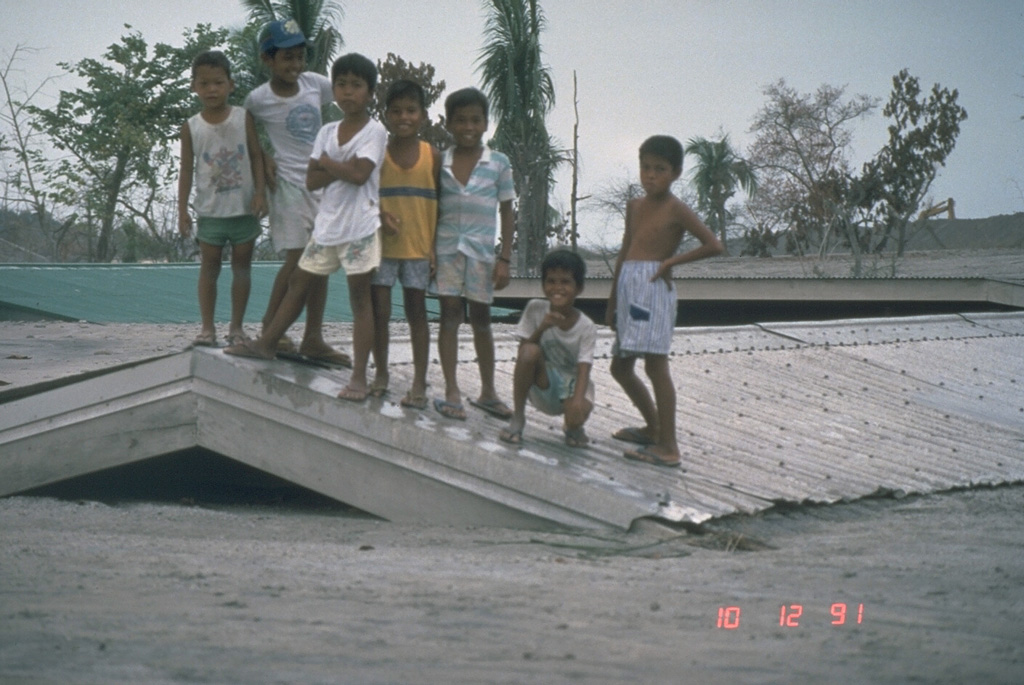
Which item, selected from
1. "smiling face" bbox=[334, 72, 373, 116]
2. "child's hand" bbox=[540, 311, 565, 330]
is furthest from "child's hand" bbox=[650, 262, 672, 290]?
"smiling face" bbox=[334, 72, 373, 116]

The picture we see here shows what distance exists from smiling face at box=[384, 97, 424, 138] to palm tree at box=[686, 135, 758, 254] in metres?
33.2

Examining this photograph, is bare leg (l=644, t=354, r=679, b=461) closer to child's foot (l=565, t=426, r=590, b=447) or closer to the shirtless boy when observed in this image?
the shirtless boy

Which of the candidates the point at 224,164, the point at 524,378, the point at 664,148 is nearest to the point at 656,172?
the point at 664,148

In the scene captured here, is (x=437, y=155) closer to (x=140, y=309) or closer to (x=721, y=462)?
(x=721, y=462)

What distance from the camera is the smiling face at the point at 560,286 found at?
19.1ft

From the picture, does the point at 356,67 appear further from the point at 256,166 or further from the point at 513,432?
the point at 513,432

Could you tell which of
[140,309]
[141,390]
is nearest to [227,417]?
[141,390]

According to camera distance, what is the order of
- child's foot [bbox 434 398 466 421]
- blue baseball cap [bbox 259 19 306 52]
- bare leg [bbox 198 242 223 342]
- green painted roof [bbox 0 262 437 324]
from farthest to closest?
green painted roof [bbox 0 262 437 324], bare leg [bbox 198 242 223 342], blue baseball cap [bbox 259 19 306 52], child's foot [bbox 434 398 466 421]

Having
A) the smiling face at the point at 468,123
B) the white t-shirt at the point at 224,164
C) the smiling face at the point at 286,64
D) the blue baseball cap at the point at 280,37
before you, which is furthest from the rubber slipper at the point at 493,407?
the blue baseball cap at the point at 280,37

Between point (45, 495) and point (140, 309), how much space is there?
954cm

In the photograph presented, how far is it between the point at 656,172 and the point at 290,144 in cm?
188

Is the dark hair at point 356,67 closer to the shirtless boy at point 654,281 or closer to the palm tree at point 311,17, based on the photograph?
the shirtless boy at point 654,281

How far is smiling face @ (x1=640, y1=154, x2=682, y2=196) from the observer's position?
586 cm

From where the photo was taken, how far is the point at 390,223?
19.4ft
